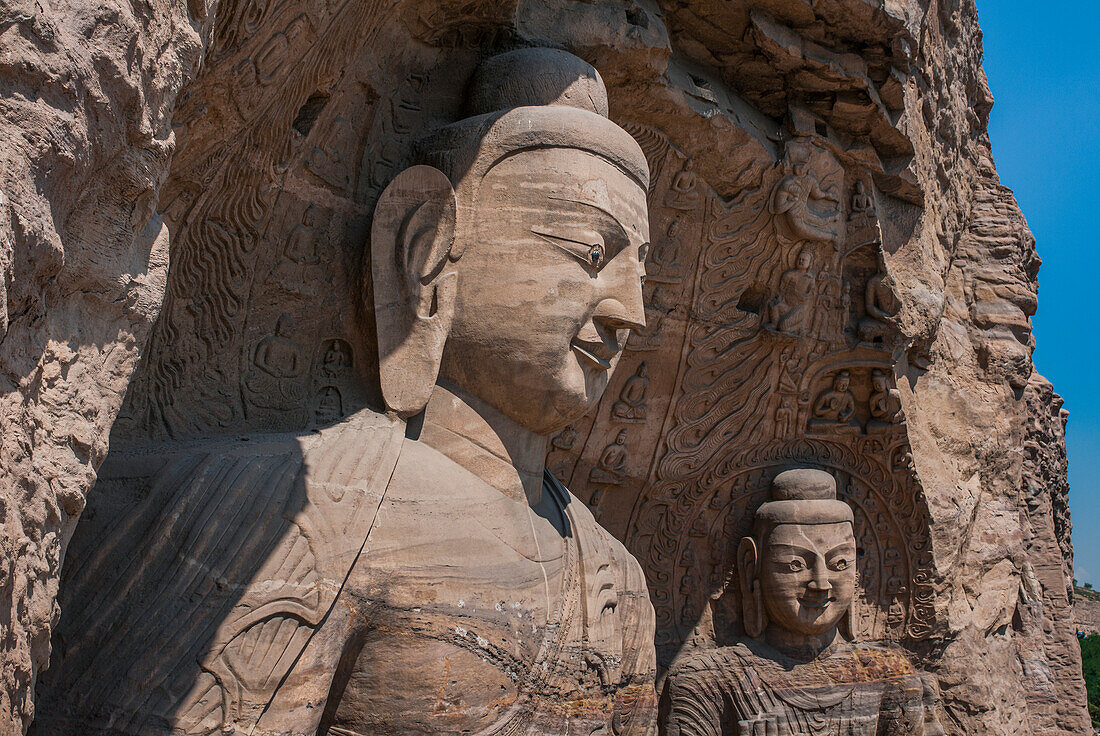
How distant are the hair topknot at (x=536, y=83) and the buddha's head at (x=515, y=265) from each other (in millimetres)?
112

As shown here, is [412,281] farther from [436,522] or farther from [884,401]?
[884,401]

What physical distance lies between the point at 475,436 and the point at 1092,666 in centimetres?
1127

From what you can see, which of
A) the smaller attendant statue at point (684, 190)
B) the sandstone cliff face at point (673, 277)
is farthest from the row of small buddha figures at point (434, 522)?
the smaller attendant statue at point (684, 190)

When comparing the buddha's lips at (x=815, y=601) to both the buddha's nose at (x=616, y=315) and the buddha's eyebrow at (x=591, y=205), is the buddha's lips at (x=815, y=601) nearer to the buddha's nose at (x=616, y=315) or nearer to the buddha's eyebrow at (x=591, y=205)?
the buddha's nose at (x=616, y=315)

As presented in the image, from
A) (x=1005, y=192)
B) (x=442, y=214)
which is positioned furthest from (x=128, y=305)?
(x=1005, y=192)

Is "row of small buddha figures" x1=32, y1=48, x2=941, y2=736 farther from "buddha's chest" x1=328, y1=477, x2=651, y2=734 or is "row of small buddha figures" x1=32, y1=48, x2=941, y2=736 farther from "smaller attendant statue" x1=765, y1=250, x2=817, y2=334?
"smaller attendant statue" x1=765, y1=250, x2=817, y2=334

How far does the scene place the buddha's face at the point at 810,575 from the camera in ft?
15.5

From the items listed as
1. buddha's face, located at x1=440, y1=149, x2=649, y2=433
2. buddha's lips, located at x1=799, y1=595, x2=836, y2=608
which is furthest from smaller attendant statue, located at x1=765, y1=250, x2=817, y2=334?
buddha's face, located at x1=440, y1=149, x2=649, y2=433

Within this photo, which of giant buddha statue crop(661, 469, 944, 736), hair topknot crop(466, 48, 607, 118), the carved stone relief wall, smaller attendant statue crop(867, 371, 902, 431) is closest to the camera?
hair topknot crop(466, 48, 607, 118)

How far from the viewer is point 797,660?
482cm

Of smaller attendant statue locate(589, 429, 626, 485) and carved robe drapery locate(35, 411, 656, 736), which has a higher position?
smaller attendant statue locate(589, 429, 626, 485)

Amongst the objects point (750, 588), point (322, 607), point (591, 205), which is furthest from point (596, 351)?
point (750, 588)

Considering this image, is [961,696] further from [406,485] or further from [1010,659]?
[406,485]

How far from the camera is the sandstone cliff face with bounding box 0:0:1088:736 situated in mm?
1781
